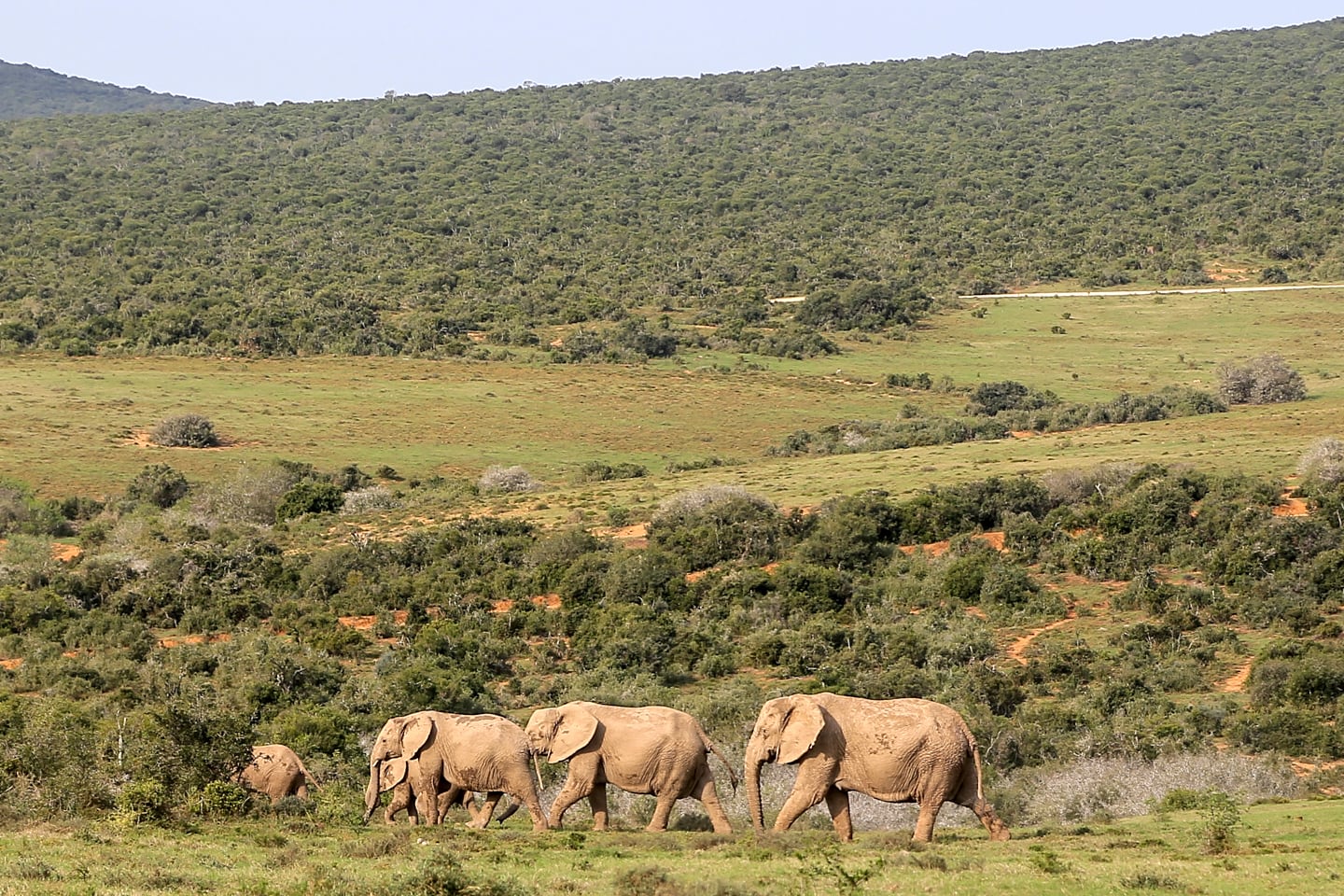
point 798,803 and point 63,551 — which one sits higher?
point 798,803

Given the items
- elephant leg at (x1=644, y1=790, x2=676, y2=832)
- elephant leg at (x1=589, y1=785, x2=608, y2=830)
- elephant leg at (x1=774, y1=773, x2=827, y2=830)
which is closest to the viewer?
elephant leg at (x1=774, y1=773, x2=827, y2=830)

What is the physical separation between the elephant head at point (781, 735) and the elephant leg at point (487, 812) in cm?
281

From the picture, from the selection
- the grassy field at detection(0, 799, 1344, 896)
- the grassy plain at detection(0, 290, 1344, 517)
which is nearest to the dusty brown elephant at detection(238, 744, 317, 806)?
the grassy field at detection(0, 799, 1344, 896)

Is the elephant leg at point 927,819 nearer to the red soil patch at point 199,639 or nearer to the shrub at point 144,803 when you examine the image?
the shrub at point 144,803

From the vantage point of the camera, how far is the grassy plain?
49.8m

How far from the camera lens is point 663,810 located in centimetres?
1714

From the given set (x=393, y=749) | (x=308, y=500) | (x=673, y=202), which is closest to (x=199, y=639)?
(x=308, y=500)

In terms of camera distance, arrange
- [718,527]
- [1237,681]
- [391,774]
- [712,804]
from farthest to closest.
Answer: [718,527]
[1237,681]
[391,774]
[712,804]

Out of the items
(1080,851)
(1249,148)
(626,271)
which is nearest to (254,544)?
(1080,851)

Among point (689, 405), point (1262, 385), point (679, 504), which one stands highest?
point (1262, 385)

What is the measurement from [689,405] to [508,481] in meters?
17.5

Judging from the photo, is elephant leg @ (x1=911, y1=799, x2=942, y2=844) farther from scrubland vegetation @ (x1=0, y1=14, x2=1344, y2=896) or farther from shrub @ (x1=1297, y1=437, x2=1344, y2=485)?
shrub @ (x1=1297, y1=437, x2=1344, y2=485)

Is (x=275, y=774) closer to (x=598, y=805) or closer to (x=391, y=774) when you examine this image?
(x=391, y=774)

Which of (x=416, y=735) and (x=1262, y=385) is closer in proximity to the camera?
(x=416, y=735)
